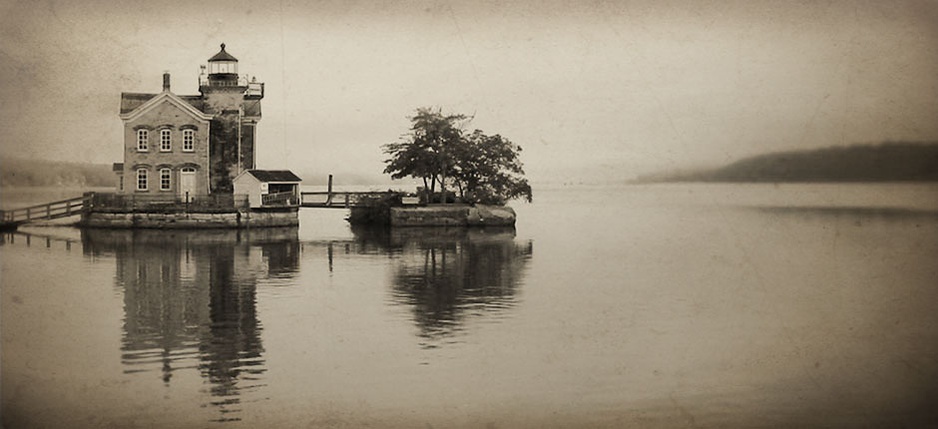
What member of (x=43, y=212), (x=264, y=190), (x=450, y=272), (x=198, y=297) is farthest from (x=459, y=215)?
(x=43, y=212)

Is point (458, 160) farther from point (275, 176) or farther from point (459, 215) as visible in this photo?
point (275, 176)

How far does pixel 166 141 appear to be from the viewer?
13117mm

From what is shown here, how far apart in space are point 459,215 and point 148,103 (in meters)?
3.80

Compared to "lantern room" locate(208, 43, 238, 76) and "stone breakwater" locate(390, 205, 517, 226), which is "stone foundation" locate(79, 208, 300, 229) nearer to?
"stone breakwater" locate(390, 205, 517, 226)

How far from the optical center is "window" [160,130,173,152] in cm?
1286

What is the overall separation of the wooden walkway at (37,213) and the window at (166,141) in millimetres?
3136

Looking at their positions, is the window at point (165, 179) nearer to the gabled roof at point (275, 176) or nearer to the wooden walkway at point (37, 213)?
the gabled roof at point (275, 176)

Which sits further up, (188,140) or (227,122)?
(227,122)

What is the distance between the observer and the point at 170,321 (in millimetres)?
7496

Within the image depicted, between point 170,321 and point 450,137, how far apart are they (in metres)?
3.31

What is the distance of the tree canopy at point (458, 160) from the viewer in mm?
8852

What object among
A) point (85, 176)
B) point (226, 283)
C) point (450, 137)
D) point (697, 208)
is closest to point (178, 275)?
point (226, 283)

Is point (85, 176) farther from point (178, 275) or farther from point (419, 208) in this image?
A: point (419, 208)

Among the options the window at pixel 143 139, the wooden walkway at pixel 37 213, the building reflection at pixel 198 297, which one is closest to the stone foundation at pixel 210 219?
the building reflection at pixel 198 297
